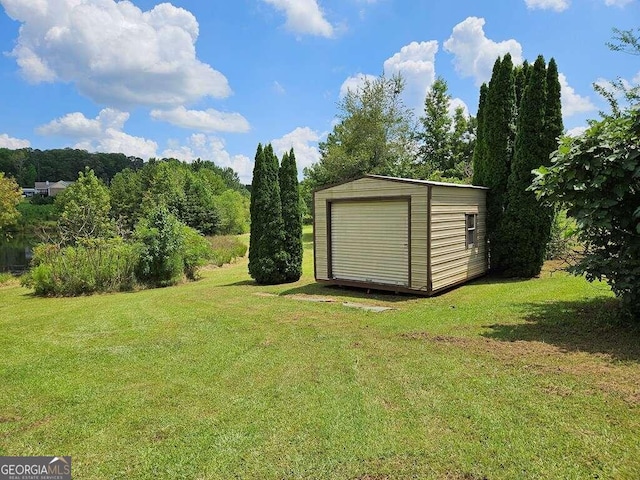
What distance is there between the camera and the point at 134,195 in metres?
42.0

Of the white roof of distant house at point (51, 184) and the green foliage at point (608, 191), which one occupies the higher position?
the white roof of distant house at point (51, 184)

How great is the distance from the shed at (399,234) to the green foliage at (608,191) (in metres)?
3.59

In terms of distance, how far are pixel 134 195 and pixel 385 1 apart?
37.3 m

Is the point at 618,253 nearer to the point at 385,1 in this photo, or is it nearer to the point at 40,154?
the point at 385,1

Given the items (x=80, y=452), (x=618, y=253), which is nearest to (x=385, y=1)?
(x=618, y=253)

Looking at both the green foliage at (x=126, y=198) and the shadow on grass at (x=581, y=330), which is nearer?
the shadow on grass at (x=581, y=330)

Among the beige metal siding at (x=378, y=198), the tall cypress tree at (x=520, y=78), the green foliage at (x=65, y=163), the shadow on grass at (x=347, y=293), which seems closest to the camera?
the beige metal siding at (x=378, y=198)

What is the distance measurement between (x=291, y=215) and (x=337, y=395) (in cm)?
898

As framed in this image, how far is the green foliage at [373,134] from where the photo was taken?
25703 millimetres

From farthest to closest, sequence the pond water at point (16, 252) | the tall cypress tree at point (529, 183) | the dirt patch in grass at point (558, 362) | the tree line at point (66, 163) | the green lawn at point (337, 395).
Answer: the tree line at point (66, 163) → the pond water at point (16, 252) → the tall cypress tree at point (529, 183) → the dirt patch in grass at point (558, 362) → the green lawn at point (337, 395)

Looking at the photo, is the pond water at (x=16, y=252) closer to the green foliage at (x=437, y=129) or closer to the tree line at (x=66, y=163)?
the green foliage at (x=437, y=129)

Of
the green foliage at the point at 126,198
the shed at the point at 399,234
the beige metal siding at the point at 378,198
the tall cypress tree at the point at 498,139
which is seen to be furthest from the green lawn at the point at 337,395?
the green foliage at the point at 126,198

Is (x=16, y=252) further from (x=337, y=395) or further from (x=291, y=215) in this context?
(x=337, y=395)

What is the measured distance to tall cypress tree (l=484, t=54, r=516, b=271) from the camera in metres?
11.4
